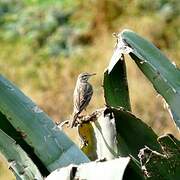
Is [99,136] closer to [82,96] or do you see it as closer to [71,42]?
[82,96]

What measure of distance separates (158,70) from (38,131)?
32 cm

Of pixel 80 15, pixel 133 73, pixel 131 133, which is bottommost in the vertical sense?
pixel 131 133

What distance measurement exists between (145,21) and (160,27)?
0.20 m

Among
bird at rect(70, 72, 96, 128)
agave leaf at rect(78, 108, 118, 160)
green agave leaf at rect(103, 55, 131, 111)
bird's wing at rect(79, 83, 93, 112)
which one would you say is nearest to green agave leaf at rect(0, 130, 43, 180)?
agave leaf at rect(78, 108, 118, 160)

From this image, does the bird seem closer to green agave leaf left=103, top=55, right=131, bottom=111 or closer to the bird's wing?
the bird's wing

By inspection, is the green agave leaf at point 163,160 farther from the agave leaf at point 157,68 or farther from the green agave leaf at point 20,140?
the green agave leaf at point 20,140

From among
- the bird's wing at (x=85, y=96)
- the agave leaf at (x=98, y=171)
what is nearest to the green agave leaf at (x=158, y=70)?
the agave leaf at (x=98, y=171)

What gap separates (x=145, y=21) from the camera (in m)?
10.1

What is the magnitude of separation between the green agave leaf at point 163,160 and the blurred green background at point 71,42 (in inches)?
233

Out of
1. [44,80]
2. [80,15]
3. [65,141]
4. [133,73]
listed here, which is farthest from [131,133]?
Result: [80,15]

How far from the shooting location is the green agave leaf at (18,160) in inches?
74.4

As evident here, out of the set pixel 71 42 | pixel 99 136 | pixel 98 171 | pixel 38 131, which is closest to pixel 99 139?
pixel 99 136

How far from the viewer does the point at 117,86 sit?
86.8 inches

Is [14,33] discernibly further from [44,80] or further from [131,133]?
[131,133]
